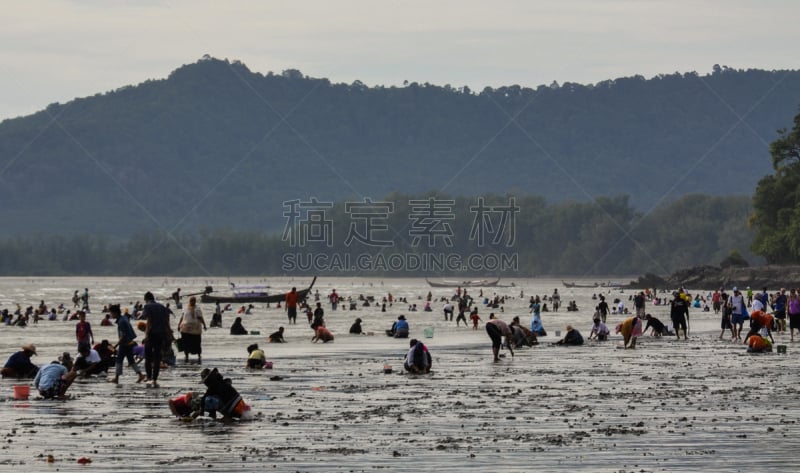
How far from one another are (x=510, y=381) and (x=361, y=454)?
10.4 metres

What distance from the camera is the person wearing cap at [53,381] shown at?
2267 centimetres

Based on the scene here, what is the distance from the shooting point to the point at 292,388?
2469 cm

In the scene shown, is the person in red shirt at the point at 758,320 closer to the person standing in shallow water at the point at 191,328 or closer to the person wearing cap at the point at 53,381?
the person standing in shallow water at the point at 191,328

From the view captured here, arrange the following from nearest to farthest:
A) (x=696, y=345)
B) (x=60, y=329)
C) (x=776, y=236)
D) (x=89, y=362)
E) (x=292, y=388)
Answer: (x=292, y=388) → (x=89, y=362) → (x=696, y=345) → (x=60, y=329) → (x=776, y=236)

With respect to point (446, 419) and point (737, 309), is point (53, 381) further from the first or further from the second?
point (737, 309)

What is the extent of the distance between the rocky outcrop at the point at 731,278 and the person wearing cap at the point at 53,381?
356ft

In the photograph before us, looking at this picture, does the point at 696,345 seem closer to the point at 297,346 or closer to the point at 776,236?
the point at 297,346

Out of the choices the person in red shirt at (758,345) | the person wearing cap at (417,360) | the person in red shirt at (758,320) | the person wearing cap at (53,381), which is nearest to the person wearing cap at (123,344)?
the person wearing cap at (53,381)

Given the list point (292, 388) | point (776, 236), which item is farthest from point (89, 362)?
point (776, 236)

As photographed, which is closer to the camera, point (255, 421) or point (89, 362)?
point (255, 421)

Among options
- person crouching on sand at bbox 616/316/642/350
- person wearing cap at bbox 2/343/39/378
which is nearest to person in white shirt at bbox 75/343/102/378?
person wearing cap at bbox 2/343/39/378

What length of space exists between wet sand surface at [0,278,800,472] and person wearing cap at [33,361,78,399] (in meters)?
0.29

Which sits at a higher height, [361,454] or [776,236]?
[776,236]

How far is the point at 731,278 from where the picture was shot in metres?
143
